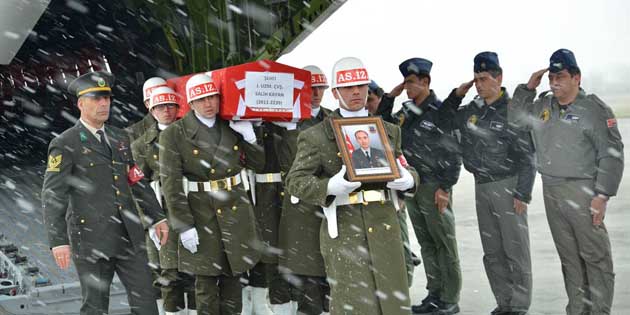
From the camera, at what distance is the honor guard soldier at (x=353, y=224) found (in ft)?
12.5

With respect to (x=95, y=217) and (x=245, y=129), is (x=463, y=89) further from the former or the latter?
(x=95, y=217)

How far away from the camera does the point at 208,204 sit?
4.83 m

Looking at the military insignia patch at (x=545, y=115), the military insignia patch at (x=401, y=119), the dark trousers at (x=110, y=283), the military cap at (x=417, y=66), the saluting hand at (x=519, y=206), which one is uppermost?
the military cap at (x=417, y=66)

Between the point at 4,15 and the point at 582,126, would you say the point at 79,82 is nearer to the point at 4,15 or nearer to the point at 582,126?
the point at 582,126

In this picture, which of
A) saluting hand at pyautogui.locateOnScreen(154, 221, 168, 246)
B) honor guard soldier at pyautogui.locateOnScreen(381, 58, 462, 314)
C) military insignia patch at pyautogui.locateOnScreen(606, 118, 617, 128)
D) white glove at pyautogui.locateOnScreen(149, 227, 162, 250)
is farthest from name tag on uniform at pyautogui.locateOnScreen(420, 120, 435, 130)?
saluting hand at pyautogui.locateOnScreen(154, 221, 168, 246)

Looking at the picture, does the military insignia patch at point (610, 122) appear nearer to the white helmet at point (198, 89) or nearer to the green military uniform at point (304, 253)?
the green military uniform at point (304, 253)

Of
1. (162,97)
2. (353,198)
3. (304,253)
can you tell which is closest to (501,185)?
(304,253)

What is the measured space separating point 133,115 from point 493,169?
912 centimetres

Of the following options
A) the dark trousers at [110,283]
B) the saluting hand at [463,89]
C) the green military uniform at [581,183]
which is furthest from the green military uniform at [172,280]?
the green military uniform at [581,183]

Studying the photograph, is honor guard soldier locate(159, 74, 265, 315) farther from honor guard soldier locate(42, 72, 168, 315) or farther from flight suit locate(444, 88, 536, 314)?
flight suit locate(444, 88, 536, 314)

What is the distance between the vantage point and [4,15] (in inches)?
310

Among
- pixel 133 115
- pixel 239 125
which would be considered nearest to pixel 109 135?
pixel 239 125

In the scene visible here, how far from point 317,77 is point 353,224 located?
2.09 m

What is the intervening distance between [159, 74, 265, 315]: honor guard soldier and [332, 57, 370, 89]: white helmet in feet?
3.75
